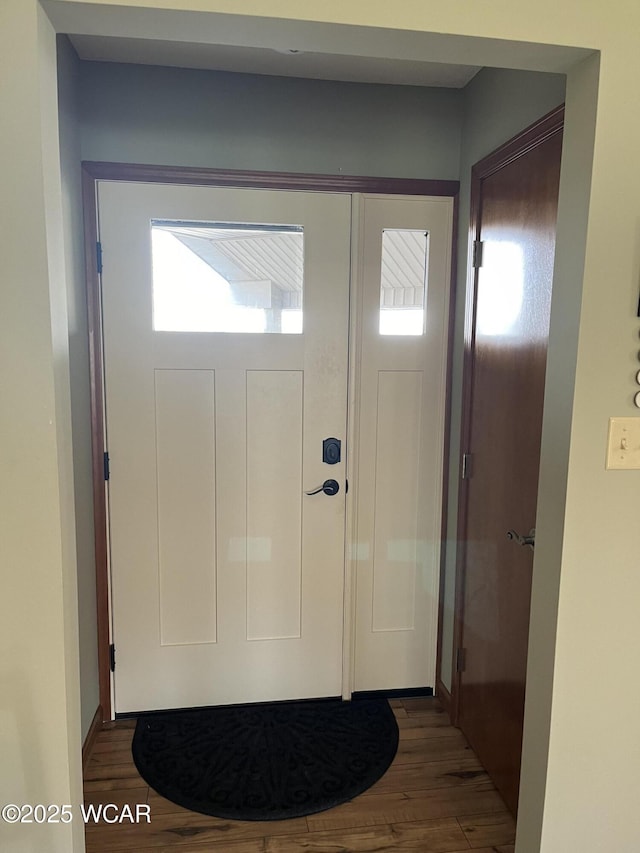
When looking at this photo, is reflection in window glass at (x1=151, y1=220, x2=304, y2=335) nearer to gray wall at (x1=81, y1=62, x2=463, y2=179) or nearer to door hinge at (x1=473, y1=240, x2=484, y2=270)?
gray wall at (x1=81, y1=62, x2=463, y2=179)

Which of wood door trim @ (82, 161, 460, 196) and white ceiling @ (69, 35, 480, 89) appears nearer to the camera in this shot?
white ceiling @ (69, 35, 480, 89)

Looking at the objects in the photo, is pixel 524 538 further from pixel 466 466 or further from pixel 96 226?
pixel 96 226

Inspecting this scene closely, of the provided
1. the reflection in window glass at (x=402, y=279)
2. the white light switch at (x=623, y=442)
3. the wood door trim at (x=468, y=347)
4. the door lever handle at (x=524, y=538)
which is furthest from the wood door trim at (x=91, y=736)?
the white light switch at (x=623, y=442)

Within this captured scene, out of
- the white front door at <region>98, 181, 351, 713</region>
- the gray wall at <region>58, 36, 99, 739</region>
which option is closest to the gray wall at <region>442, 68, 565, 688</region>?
the white front door at <region>98, 181, 351, 713</region>

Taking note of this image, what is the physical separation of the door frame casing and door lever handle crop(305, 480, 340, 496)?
0.09 m

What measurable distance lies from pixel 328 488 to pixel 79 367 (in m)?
1.07

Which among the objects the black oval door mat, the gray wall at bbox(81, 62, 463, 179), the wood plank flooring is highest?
the gray wall at bbox(81, 62, 463, 179)

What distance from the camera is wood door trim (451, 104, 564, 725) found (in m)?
1.94

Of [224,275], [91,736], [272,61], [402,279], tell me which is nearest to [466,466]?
[402,279]

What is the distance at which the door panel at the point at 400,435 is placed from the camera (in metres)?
2.35

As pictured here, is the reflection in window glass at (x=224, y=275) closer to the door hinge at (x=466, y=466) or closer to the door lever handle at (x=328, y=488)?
the door lever handle at (x=328, y=488)

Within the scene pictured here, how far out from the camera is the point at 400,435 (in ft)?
8.04

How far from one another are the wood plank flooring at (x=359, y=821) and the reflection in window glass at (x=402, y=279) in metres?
1.69

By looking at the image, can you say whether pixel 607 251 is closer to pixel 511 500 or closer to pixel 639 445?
pixel 639 445
